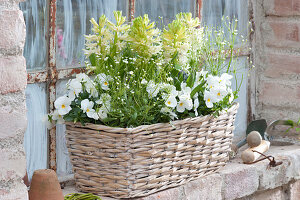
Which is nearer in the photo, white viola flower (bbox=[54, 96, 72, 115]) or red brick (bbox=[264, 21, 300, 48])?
white viola flower (bbox=[54, 96, 72, 115])

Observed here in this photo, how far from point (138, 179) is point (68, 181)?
0.32m

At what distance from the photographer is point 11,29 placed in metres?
1.25

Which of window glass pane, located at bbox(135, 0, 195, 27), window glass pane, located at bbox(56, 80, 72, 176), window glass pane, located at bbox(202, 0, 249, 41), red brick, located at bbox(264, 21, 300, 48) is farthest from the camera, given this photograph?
red brick, located at bbox(264, 21, 300, 48)

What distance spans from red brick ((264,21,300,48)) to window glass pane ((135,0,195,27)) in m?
0.43

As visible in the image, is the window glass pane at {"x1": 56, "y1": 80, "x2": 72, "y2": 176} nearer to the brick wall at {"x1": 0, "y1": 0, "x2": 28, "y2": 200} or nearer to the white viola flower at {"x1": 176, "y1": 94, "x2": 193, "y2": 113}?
the white viola flower at {"x1": 176, "y1": 94, "x2": 193, "y2": 113}

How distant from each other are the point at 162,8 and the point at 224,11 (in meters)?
0.36

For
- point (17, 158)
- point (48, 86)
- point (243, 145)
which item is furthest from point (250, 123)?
point (17, 158)

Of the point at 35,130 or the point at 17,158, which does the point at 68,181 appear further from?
the point at 17,158

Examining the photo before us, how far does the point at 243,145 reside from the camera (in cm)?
245

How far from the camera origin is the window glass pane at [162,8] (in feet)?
6.83

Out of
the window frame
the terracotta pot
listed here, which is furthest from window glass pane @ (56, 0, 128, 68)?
the terracotta pot

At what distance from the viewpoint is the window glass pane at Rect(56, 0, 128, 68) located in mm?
1819

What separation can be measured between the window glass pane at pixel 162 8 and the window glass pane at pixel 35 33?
16.3 inches

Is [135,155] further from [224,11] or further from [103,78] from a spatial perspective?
[224,11]
